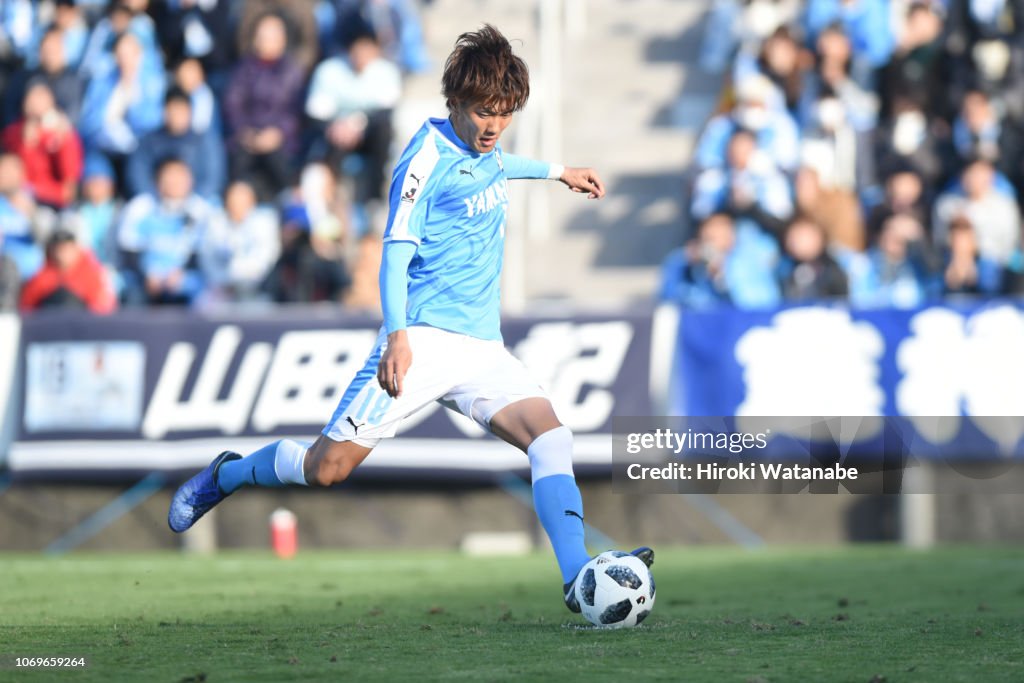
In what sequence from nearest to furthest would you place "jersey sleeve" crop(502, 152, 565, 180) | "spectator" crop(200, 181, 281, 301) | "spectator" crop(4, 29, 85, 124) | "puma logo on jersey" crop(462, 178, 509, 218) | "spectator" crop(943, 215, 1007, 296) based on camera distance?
"puma logo on jersey" crop(462, 178, 509, 218) → "jersey sleeve" crop(502, 152, 565, 180) → "spectator" crop(943, 215, 1007, 296) → "spectator" crop(200, 181, 281, 301) → "spectator" crop(4, 29, 85, 124)

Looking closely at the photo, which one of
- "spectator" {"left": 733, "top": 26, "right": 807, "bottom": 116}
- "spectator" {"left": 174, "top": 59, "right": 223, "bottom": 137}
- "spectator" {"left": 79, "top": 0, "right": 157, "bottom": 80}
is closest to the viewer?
"spectator" {"left": 733, "top": 26, "right": 807, "bottom": 116}

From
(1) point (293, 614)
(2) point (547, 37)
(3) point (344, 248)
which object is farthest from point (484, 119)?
(2) point (547, 37)

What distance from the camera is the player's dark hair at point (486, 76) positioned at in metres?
6.43

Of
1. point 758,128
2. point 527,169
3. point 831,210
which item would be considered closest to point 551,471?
point 527,169

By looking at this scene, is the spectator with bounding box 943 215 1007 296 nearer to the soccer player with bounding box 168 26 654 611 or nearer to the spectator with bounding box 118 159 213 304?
the spectator with bounding box 118 159 213 304

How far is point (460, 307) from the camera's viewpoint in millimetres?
6820

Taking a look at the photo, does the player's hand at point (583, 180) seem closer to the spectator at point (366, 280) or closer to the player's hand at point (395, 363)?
the player's hand at point (395, 363)

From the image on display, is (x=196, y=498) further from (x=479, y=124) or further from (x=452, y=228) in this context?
(x=479, y=124)

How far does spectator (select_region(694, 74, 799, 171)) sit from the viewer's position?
14609mm

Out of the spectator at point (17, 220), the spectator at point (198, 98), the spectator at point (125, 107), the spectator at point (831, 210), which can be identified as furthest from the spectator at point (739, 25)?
the spectator at point (17, 220)

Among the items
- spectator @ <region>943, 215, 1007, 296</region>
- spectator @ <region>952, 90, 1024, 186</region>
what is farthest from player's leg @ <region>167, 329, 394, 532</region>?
spectator @ <region>952, 90, 1024, 186</region>

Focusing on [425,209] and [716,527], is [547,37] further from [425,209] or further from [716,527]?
[425,209]

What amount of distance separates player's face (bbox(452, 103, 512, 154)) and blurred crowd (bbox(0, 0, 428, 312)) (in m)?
6.80

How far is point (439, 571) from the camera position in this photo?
1017cm
